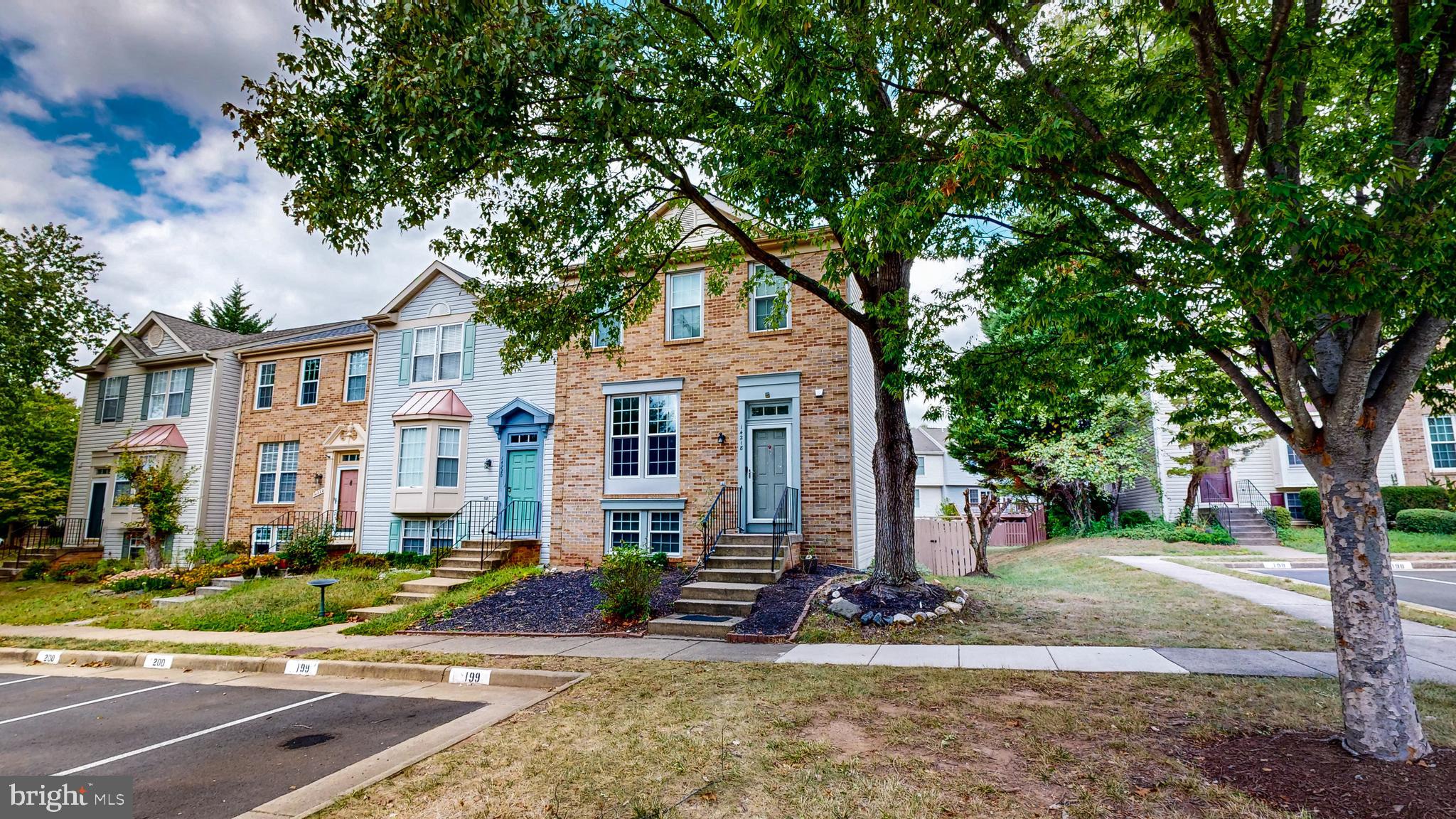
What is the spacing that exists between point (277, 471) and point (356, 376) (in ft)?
13.4

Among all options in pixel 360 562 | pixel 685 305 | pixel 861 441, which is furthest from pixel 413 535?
pixel 861 441

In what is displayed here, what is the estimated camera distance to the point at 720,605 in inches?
415

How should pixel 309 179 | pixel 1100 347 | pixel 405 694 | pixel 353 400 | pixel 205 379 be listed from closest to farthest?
1. pixel 1100 347
2. pixel 405 694
3. pixel 309 179
4. pixel 353 400
5. pixel 205 379

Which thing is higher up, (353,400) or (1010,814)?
(353,400)

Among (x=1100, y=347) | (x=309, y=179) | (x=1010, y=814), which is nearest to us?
(x=1010, y=814)

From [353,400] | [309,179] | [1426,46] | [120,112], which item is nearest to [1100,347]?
[1426,46]

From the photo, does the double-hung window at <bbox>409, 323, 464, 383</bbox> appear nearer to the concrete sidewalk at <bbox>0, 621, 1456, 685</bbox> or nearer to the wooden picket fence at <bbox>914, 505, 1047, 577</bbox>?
the concrete sidewalk at <bbox>0, 621, 1456, 685</bbox>

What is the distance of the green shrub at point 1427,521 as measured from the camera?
62.4 feet

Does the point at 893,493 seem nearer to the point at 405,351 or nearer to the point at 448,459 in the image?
the point at 448,459

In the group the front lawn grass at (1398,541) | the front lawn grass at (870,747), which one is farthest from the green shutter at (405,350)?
the front lawn grass at (1398,541)

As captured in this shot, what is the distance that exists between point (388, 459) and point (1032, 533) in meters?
22.2

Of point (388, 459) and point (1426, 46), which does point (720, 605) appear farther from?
point (388, 459)

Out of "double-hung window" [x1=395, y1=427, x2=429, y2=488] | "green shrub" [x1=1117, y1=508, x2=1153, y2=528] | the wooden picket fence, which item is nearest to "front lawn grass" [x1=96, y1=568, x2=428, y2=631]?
"double-hung window" [x1=395, y1=427, x2=429, y2=488]

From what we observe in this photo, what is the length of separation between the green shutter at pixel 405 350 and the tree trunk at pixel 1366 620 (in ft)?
64.1
